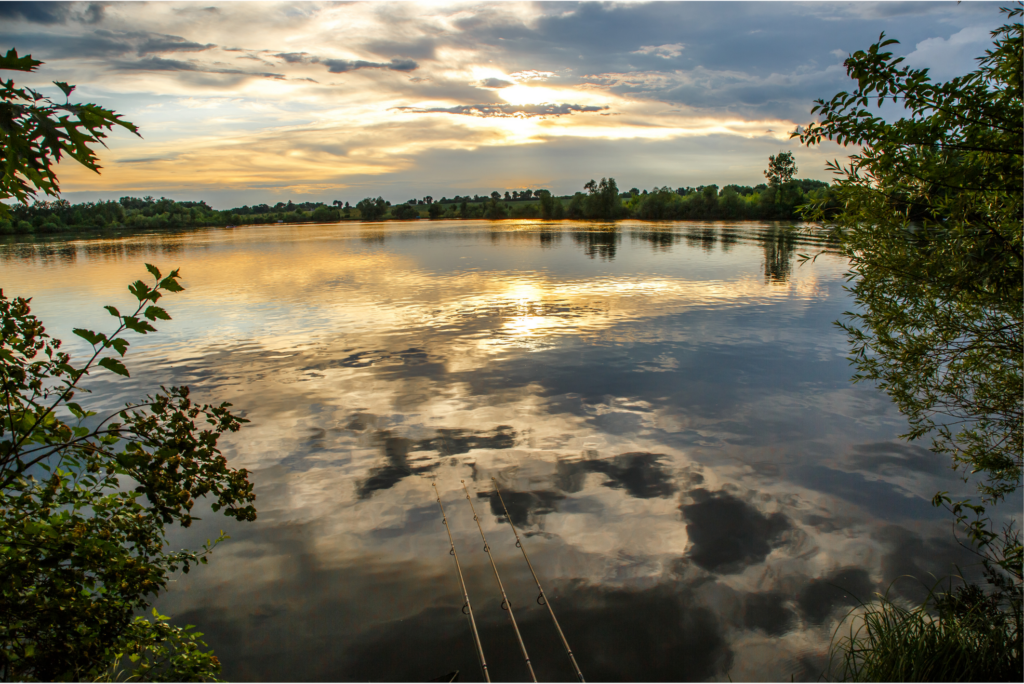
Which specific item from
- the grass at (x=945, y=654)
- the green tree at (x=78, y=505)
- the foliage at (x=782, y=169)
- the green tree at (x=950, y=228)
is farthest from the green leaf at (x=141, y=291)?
the foliage at (x=782, y=169)

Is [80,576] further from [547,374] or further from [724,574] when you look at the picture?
[547,374]

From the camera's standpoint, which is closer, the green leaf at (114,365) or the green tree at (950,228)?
the green leaf at (114,365)

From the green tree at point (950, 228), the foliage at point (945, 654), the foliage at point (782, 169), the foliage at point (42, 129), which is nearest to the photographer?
the foliage at point (42, 129)

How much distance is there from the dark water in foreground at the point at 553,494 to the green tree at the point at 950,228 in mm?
3295

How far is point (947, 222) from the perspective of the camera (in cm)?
1012

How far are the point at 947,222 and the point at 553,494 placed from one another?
32.6ft

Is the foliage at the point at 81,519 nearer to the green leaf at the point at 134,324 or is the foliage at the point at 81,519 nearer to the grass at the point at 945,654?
the green leaf at the point at 134,324

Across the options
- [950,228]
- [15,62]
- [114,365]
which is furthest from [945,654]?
[15,62]

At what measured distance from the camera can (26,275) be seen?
181 ft

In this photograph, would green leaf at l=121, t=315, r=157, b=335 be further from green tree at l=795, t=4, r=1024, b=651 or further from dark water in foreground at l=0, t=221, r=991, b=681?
green tree at l=795, t=4, r=1024, b=651

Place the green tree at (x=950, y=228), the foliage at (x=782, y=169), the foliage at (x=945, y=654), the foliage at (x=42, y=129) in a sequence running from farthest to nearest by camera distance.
Answer: the foliage at (x=782, y=169), the green tree at (x=950, y=228), the foliage at (x=945, y=654), the foliage at (x=42, y=129)

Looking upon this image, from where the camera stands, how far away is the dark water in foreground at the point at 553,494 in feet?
30.9

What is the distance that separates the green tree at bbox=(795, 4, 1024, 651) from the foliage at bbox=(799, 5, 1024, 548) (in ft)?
0.07

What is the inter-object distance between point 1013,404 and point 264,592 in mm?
14867
